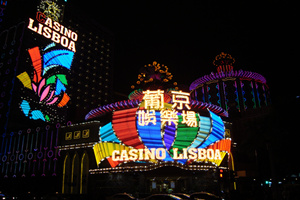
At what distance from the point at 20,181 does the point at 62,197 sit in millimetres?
18633

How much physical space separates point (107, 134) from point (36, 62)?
3023 centimetres

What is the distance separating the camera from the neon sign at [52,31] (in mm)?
52500

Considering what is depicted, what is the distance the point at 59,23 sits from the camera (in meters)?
58.6

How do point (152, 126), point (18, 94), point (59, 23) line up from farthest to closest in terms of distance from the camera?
point (59, 23) < point (18, 94) < point (152, 126)

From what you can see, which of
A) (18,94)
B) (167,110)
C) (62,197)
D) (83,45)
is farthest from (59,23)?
(62,197)

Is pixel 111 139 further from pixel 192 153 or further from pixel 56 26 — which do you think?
pixel 56 26

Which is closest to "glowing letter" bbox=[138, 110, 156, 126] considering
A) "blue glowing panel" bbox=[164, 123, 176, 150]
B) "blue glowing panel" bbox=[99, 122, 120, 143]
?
"blue glowing panel" bbox=[164, 123, 176, 150]

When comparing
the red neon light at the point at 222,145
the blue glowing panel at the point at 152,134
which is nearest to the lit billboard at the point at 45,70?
the blue glowing panel at the point at 152,134

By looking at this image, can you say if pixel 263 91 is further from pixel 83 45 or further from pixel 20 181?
pixel 83 45

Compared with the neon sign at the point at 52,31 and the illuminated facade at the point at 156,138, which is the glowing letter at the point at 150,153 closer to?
the illuminated facade at the point at 156,138

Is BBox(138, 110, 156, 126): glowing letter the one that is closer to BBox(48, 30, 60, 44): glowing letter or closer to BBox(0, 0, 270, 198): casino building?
BBox(0, 0, 270, 198): casino building

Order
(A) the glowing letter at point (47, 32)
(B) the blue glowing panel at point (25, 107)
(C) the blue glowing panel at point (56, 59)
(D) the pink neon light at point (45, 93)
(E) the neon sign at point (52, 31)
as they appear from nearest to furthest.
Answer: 1. (B) the blue glowing panel at point (25, 107)
2. (D) the pink neon light at point (45, 93)
3. (E) the neon sign at point (52, 31)
4. (C) the blue glowing panel at point (56, 59)
5. (A) the glowing letter at point (47, 32)

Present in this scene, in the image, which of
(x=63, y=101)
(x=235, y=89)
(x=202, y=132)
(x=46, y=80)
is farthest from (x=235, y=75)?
(x=46, y=80)

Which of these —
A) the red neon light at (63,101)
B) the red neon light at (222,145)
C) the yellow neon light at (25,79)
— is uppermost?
A: the yellow neon light at (25,79)
